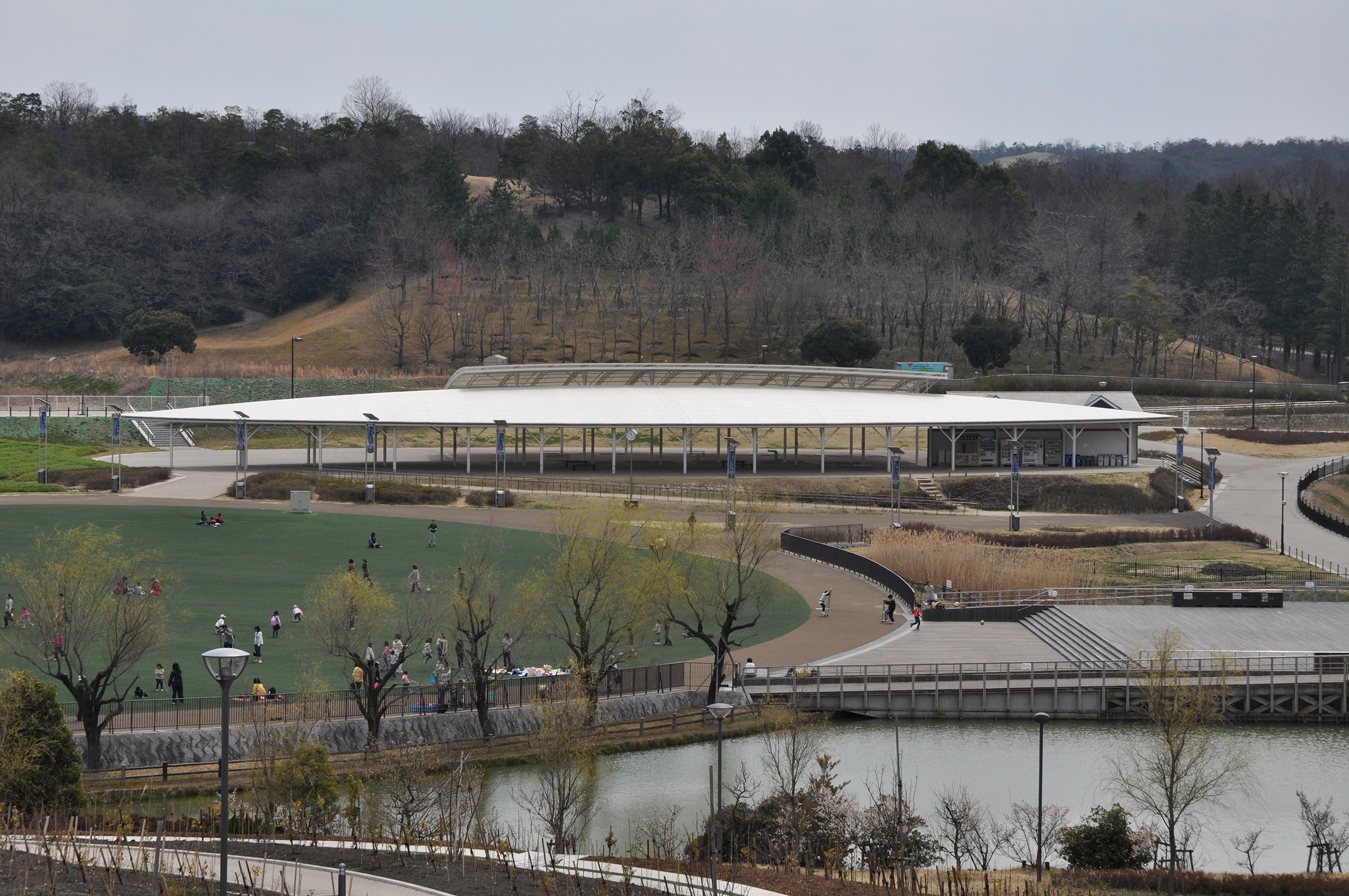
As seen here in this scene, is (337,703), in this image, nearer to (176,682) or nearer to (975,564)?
(176,682)

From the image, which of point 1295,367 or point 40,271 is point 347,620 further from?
point 1295,367

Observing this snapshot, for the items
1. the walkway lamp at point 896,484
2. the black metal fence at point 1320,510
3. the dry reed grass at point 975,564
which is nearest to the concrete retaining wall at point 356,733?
the dry reed grass at point 975,564

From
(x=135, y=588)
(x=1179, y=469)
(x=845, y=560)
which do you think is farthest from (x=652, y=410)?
(x=135, y=588)

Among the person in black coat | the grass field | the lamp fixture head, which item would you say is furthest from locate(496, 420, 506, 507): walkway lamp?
the lamp fixture head

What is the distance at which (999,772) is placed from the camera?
30406 millimetres

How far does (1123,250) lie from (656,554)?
101 m

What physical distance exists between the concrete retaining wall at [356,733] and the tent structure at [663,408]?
31.7 metres

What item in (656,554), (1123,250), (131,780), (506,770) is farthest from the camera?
(1123,250)

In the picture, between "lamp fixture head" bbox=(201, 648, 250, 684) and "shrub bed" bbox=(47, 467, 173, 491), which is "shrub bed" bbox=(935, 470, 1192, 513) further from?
"lamp fixture head" bbox=(201, 648, 250, 684)

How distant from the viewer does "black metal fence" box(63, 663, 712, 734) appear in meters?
29.9

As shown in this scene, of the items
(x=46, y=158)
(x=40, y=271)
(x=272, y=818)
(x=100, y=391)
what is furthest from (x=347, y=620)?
(x=46, y=158)

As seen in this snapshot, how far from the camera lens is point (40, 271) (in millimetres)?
118250

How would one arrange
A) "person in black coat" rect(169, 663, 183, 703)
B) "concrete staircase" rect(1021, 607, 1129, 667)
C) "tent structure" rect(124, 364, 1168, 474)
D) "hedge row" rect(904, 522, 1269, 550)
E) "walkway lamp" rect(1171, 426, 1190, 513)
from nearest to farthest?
1. "person in black coat" rect(169, 663, 183, 703)
2. "concrete staircase" rect(1021, 607, 1129, 667)
3. "hedge row" rect(904, 522, 1269, 550)
4. "walkway lamp" rect(1171, 426, 1190, 513)
5. "tent structure" rect(124, 364, 1168, 474)

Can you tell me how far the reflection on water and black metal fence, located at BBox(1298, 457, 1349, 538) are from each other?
27.9 meters
